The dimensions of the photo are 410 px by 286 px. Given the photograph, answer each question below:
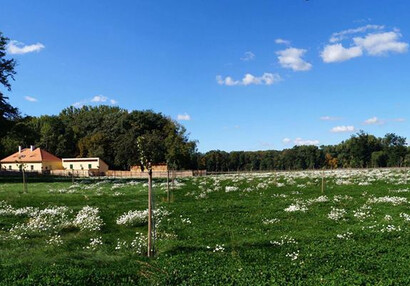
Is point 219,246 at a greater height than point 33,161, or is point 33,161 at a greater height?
point 33,161

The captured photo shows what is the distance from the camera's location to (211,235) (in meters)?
16.2

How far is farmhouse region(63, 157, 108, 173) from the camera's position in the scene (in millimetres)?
103000

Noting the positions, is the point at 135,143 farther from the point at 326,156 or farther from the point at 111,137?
the point at 326,156

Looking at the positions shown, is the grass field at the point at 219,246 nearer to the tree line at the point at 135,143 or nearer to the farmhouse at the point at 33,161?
the tree line at the point at 135,143

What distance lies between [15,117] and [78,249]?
169ft

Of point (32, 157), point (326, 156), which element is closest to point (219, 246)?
point (32, 157)

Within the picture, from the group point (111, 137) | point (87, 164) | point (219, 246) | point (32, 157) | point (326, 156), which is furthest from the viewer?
point (326, 156)

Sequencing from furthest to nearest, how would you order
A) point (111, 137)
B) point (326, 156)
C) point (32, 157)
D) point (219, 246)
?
point (326, 156) → point (111, 137) → point (32, 157) → point (219, 246)

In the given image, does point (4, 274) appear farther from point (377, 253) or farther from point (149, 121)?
point (149, 121)

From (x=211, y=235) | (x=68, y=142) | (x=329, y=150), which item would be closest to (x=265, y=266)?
(x=211, y=235)

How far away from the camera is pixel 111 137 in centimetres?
11775

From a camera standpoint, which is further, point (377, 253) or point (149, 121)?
point (149, 121)

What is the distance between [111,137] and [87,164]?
1621cm

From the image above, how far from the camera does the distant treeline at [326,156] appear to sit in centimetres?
11568
